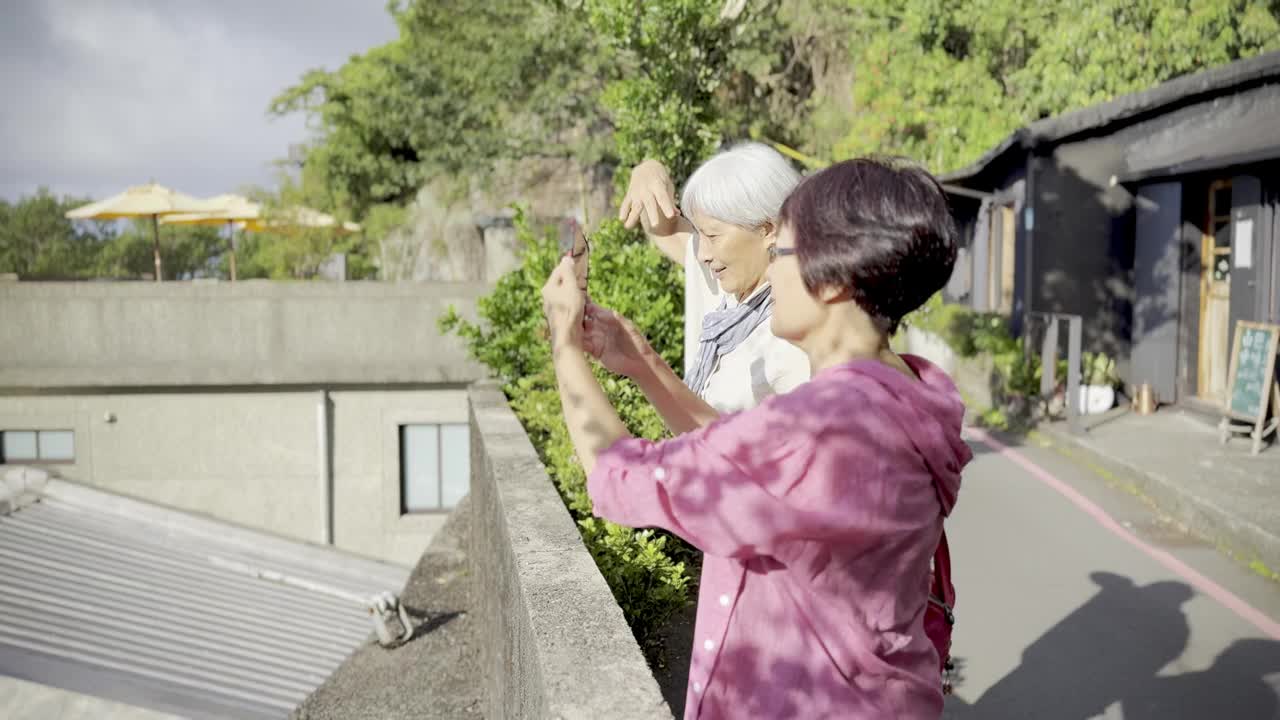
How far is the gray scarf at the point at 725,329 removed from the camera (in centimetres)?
242

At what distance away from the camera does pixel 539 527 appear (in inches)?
141

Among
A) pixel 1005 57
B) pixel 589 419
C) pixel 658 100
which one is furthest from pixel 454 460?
pixel 589 419

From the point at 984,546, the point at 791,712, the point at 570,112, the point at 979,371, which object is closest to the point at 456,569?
the point at 984,546

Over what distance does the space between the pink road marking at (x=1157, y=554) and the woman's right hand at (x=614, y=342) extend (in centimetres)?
498

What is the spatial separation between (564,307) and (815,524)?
0.56 meters

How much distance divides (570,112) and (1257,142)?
584 inches

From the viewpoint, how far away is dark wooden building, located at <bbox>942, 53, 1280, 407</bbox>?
10812 mm

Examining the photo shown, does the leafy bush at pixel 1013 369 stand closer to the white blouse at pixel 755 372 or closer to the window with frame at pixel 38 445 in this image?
the white blouse at pixel 755 372

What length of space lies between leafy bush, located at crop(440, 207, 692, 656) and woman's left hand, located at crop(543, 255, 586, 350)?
1.48 metres

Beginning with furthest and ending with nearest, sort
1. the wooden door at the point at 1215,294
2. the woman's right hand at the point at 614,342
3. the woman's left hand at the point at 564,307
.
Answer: the wooden door at the point at 1215,294, the woman's right hand at the point at 614,342, the woman's left hand at the point at 564,307

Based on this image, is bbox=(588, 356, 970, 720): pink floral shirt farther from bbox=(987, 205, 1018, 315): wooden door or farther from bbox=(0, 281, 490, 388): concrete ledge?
bbox=(987, 205, 1018, 315): wooden door

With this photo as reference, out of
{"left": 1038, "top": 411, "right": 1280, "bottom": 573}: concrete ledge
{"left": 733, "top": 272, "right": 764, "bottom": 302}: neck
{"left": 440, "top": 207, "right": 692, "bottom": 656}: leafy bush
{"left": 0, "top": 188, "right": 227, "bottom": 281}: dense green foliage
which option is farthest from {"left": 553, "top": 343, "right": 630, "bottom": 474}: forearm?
{"left": 0, "top": 188, "right": 227, "bottom": 281}: dense green foliage

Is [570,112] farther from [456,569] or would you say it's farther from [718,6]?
[456,569]

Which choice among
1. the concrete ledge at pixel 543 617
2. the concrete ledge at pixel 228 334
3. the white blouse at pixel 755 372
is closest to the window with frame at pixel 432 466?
the concrete ledge at pixel 228 334
